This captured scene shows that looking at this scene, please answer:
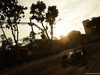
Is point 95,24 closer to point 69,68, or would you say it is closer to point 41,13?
point 41,13

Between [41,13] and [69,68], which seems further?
[41,13]

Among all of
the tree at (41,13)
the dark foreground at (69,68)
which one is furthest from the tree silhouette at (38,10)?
the dark foreground at (69,68)

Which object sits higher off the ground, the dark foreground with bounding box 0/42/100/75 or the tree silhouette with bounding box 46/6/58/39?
the tree silhouette with bounding box 46/6/58/39

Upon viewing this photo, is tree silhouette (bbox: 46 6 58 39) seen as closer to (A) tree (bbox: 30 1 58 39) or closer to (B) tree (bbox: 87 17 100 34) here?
(A) tree (bbox: 30 1 58 39)

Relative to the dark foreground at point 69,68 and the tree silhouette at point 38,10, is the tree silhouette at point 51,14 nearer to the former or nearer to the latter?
the tree silhouette at point 38,10

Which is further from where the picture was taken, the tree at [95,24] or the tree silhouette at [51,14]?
the tree at [95,24]

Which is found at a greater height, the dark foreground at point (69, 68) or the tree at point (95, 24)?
the tree at point (95, 24)

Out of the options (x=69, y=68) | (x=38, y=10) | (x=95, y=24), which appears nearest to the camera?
(x=69, y=68)

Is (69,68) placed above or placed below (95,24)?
below

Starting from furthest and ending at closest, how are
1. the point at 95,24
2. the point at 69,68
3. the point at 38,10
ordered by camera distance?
the point at 95,24 < the point at 38,10 < the point at 69,68

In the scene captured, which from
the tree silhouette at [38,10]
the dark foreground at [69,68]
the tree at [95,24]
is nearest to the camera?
the dark foreground at [69,68]

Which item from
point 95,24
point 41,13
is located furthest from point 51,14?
point 95,24

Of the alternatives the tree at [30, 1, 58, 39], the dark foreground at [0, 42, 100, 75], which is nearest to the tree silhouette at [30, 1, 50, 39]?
the tree at [30, 1, 58, 39]

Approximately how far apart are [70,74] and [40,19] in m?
26.5
